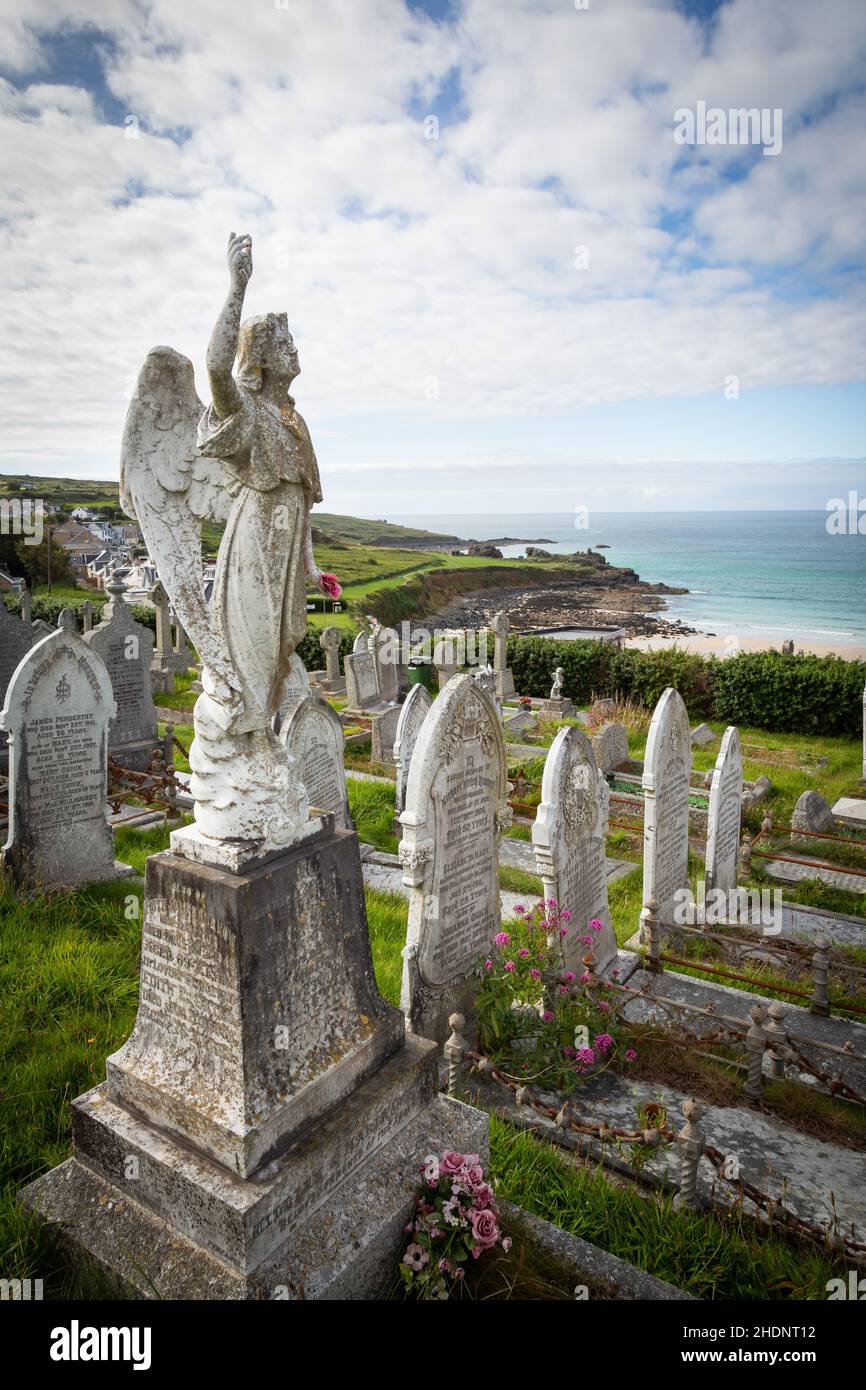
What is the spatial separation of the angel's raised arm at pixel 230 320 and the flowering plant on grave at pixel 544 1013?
390 centimetres

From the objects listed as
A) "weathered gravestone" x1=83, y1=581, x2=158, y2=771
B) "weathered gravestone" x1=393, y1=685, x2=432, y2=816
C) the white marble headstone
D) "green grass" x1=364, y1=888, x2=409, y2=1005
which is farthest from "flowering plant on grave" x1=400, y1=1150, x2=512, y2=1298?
"weathered gravestone" x1=83, y1=581, x2=158, y2=771

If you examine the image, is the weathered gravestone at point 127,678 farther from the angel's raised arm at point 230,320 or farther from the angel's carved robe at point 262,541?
the angel's raised arm at point 230,320

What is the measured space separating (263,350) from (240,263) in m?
0.34

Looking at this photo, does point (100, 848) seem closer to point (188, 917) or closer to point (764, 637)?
point (188, 917)

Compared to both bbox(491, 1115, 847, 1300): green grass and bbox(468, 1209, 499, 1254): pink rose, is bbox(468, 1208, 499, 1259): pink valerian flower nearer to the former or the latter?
bbox(468, 1209, 499, 1254): pink rose

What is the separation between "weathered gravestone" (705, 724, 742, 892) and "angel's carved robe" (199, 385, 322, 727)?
236 inches

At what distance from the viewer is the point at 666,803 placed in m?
7.08

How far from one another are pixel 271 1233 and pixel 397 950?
373cm

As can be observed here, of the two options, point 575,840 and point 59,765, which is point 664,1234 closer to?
point 575,840

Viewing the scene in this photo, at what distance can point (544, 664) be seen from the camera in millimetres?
20172

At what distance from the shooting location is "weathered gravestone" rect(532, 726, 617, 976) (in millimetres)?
5344

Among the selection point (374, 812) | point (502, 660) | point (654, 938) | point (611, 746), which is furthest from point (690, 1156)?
point (502, 660)

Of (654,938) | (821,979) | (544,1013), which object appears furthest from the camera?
(654,938)
